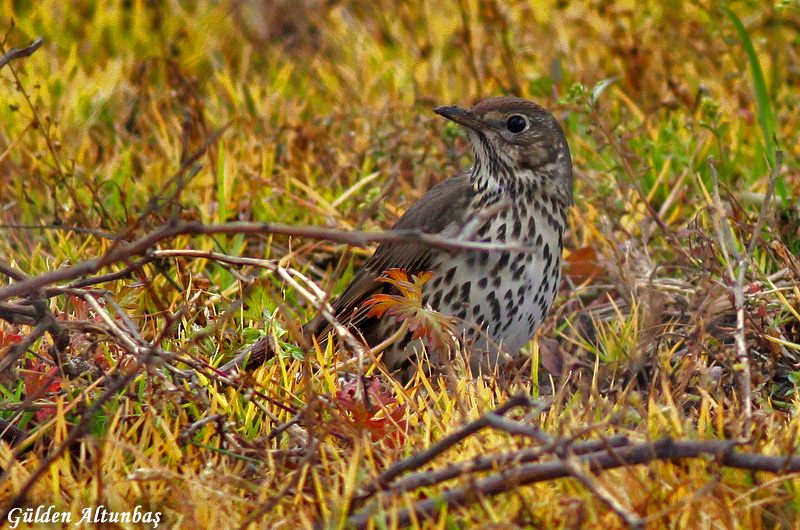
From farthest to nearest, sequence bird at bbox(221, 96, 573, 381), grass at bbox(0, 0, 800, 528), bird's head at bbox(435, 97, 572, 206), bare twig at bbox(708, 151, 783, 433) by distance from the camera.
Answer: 1. bird's head at bbox(435, 97, 572, 206)
2. bird at bbox(221, 96, 573, 381)
3. bare twig at bbox(708, 151, 783, 433)
4. grass at bbox(0, 0, 800, 528)

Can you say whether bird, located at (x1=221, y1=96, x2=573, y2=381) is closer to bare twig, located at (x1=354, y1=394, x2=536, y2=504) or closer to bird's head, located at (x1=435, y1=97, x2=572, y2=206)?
bird's head, located at (x1=435, y1=97, x2=572, y2=206)

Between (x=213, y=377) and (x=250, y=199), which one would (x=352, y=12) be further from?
(x=213, y=377)

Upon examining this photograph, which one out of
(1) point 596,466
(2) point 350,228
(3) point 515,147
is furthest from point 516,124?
(1) point 596,466

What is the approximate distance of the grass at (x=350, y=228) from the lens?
2.50 meters

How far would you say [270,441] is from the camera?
2.83 meters

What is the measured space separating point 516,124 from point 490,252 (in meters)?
0.65

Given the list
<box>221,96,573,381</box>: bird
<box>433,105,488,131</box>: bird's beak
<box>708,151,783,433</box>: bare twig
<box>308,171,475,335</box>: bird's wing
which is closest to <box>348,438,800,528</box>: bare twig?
<box>708,151,783,433</box>: bare twig

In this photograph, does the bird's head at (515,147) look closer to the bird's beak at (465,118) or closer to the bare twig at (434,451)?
the bird's beak at (465,118)

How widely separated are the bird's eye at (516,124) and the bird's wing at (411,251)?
0.88ft

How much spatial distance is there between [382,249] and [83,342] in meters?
1.21

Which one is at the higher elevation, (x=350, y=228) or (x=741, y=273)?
(x=350, y=228)

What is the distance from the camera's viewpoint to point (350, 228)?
4.60 metres

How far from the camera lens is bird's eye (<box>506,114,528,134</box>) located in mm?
4078

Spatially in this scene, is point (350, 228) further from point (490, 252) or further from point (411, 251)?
point (490, 252)
